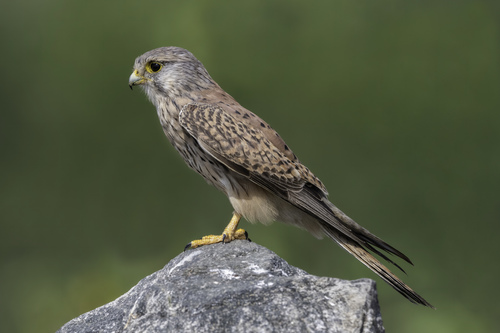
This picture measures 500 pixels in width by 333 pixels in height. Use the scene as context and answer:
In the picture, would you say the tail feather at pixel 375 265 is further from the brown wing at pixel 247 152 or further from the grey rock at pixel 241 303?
the grey rock at pixel 241 303

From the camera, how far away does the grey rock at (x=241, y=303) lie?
226cm

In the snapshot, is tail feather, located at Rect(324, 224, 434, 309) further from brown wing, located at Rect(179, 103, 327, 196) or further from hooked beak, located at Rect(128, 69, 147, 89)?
hooked beak, located at Rect(128, 69, 147, 89)

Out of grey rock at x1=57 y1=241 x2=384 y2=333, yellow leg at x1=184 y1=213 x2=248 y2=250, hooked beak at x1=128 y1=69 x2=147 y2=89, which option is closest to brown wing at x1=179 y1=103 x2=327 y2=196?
yellow leg at x1=184 y1=213 x2=248 y2=250

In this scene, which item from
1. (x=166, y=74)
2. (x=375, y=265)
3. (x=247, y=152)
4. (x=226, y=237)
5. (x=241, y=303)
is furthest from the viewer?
(x=166, y=74)

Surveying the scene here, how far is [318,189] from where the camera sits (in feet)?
11.1

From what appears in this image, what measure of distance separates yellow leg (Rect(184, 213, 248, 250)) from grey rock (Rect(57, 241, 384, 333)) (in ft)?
0.96

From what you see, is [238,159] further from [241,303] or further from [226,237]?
[241,303]

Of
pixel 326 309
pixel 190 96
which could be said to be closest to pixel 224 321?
pixel 326 309

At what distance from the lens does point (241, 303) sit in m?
2.37

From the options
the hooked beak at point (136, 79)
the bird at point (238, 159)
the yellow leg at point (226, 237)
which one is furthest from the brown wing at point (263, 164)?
the hooked beak at point (136, 79)

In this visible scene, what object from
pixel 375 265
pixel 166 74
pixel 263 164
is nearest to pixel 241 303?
pixel 375 265

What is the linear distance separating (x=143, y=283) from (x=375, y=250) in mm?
1085

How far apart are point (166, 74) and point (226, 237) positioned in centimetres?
103

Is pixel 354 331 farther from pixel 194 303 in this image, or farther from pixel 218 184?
pixel 218 184
